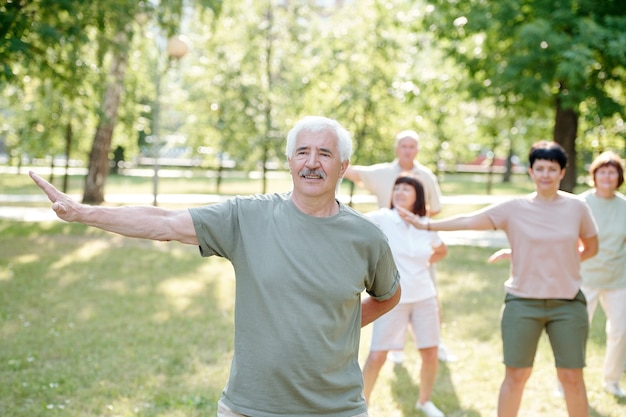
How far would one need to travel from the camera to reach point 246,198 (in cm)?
343

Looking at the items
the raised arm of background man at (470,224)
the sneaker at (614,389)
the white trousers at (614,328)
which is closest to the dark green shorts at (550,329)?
the raised arm of background man at (470,224)

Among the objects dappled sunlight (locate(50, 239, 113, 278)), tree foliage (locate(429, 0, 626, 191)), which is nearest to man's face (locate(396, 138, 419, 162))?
dappled sunlight (locate(50, 239, 113, 278))

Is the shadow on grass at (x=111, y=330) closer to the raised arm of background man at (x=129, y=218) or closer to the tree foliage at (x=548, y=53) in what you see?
the raised arm of background man at (x=129, y=218)

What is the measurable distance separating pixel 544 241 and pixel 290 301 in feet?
8.25

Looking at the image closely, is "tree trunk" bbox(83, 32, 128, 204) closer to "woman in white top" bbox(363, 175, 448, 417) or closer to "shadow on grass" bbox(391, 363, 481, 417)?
"shadow on grass" bbox(391, 363, 481, 417)

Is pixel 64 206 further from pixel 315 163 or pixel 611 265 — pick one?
pixel 611 265

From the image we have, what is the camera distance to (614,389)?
7055mm

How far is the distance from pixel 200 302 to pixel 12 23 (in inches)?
187

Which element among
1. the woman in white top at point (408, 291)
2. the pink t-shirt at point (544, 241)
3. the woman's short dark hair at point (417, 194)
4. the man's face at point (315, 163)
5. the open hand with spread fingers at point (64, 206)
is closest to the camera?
the open hand with spread fingers at point (64, 206)

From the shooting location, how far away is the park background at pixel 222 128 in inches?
285

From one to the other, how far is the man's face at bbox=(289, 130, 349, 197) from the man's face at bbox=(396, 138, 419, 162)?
14.0 feet

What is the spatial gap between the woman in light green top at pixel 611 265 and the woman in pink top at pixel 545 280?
1.69 meters

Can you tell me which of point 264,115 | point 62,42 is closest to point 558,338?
point 62,42

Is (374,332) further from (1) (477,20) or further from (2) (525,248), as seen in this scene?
(1) (477,20)
